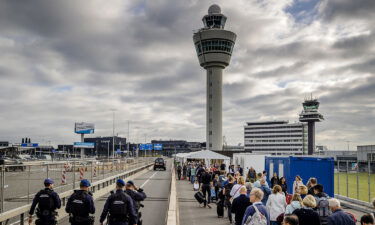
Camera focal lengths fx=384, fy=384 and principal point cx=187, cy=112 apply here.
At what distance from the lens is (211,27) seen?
3981 inches

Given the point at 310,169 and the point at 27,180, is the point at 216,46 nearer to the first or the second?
the point at 310,169

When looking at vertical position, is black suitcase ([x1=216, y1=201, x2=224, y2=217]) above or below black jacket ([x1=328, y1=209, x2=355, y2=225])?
below

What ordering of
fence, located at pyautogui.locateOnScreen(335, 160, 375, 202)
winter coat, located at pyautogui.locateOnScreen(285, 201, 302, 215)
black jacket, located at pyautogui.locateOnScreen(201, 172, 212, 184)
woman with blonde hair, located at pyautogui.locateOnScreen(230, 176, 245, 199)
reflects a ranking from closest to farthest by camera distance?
winter coat, located at pyautogui.locateOnScreen(285, 201, 302, 215) → woman with blonde hair, located at pyautogui.locateOnScreen(230, 176, 245, 199) → black jacket, located at pyautogui.locateOnScreen(201, 172, 212, 184) → fence, located at pyautogui.locateOnScreen(335, 160, 375, 202)

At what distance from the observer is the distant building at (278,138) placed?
621 ft

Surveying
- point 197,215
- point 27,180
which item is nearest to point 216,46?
point 197,215

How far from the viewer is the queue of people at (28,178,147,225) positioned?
26.6 feet

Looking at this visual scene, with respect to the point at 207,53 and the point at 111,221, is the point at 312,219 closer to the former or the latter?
the point at 111,221

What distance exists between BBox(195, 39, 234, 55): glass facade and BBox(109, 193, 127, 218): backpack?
3586 inches

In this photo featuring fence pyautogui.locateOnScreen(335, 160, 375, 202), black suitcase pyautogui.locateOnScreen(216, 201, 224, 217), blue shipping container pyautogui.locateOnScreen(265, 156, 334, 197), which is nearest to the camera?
black suitcase pyautogui.locateOnScreen(216, 201, 224, 217)

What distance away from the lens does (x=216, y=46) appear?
97250 millimetres

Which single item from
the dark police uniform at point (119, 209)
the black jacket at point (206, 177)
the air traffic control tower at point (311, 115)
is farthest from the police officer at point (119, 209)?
the air traffic control tower at point (311, 115)

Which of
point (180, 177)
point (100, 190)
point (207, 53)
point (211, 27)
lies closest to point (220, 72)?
point (207, 53)

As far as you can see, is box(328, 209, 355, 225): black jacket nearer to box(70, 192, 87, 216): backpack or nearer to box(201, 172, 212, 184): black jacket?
box(70, 192, 87, 216): backpack

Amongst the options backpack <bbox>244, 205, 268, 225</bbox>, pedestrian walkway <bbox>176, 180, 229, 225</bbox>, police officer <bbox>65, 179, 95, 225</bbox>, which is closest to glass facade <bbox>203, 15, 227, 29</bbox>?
pedestrian walkway <bbox>176, 180, 229, 225</bbox>
